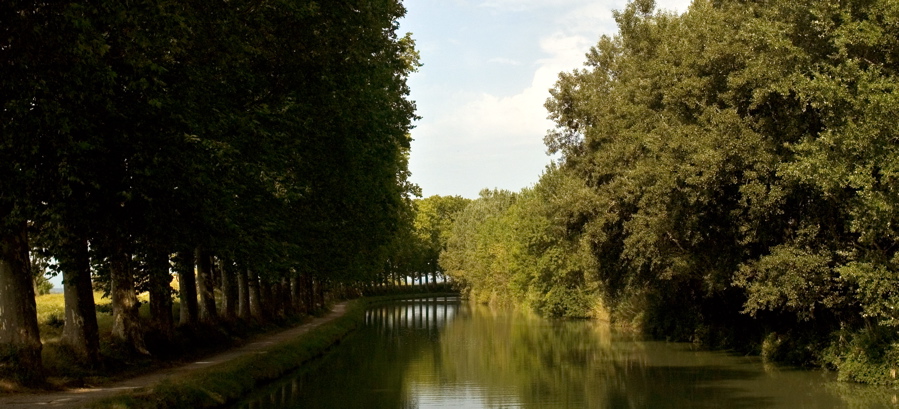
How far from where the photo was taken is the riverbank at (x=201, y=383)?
1538 cm

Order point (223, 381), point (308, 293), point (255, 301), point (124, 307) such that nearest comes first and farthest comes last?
point (223, 381) < point (124, 307) < point (255, 301) < point (308, 293)

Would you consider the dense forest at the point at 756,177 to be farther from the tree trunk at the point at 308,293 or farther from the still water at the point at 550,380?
the tree trunk at the point at 308,293

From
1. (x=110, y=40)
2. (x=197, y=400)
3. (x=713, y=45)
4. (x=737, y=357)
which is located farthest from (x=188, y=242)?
(x=737, y=357)

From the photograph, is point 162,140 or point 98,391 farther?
point 98,391

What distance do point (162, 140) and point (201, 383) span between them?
6369 millimetres

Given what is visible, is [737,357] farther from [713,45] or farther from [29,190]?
[29,190]

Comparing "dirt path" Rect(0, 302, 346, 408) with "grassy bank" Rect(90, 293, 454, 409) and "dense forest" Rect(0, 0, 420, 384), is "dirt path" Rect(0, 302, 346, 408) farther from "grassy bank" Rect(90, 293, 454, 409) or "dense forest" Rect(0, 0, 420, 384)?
"dense forest" Rect(0, 0, 420, 384)

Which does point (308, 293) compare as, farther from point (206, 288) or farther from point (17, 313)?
point (17, 313)

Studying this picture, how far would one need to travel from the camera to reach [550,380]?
1040 inches

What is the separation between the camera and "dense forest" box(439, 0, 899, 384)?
20672 millimetres

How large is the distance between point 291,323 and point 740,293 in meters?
22.0

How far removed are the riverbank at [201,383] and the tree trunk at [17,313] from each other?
2.29 ft

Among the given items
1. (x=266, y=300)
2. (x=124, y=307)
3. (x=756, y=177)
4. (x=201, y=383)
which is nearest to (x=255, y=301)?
(x=266, y=300)

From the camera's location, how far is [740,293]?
33094 mm
